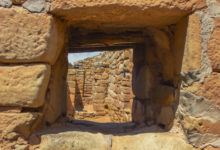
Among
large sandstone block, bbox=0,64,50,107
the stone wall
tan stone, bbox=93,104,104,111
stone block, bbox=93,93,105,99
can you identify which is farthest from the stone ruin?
stone block, bbox=93,93,105,99

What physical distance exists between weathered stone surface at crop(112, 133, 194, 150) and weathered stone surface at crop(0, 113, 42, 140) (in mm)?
601

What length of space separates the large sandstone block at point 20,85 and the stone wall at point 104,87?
2.16m

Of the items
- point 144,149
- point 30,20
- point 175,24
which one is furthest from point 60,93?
point 175,24

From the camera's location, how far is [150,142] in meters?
1.25

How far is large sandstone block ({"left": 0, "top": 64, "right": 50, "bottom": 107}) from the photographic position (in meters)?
1.12

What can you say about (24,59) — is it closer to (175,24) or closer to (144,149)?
(144,149)

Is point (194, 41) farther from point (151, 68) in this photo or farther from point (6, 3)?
point (6, 3)

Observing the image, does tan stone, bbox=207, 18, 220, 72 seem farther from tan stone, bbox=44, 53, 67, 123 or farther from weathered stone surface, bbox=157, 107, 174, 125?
tan stone, bbox=44, 53, 67, 123

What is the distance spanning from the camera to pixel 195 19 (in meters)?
1.18

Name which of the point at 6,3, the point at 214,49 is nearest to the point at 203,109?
the point at 214,49

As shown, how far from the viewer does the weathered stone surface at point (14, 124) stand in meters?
1.10

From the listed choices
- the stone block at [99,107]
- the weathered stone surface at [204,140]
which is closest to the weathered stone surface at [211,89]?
the weathered stone surface at [204,140]

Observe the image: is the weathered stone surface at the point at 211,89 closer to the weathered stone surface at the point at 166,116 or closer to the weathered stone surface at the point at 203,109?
the weathered stone surface at the point at 203,109

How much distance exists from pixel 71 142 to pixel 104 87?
226 inches
